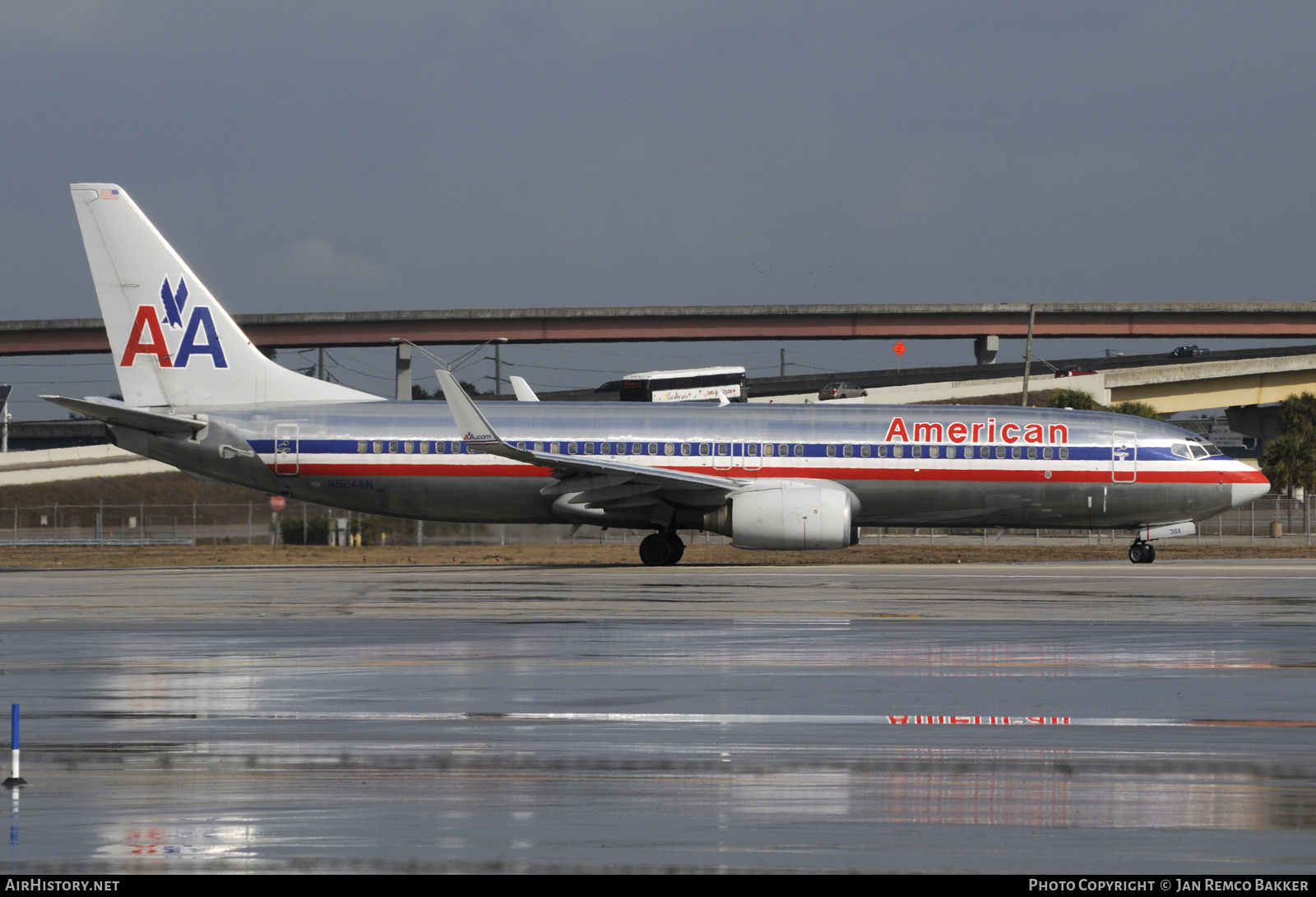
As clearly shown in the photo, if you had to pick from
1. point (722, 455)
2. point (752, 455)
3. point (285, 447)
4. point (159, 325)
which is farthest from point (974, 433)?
point (159, 325)

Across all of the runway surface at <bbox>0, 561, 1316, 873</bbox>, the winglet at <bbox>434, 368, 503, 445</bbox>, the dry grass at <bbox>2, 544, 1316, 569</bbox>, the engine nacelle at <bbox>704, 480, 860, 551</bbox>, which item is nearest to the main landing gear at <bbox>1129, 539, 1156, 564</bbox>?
the dry grass at <bbox>2, 544, 1316, 569</bbox>

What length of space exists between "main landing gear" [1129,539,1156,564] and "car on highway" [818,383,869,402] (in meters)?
61.4

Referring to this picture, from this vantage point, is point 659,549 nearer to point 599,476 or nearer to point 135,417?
point 599,476

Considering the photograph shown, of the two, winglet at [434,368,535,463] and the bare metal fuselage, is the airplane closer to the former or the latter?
the bare metal fuselage

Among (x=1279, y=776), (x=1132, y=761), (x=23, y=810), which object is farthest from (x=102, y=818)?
(x=1279, y=776)

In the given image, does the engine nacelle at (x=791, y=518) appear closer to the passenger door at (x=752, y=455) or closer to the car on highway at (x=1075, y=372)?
the passenger door at (x=752, y=455)

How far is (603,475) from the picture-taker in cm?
3081

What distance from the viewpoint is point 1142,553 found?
32.8 meters

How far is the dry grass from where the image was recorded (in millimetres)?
36000

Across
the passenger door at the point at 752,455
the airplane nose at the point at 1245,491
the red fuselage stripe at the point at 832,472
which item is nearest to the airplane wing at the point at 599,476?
the passenger door at the point at 752,455

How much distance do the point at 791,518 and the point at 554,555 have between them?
11.3 meters

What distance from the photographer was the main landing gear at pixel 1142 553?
32719mm

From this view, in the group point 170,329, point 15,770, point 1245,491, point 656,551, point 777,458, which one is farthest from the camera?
point 170,329
